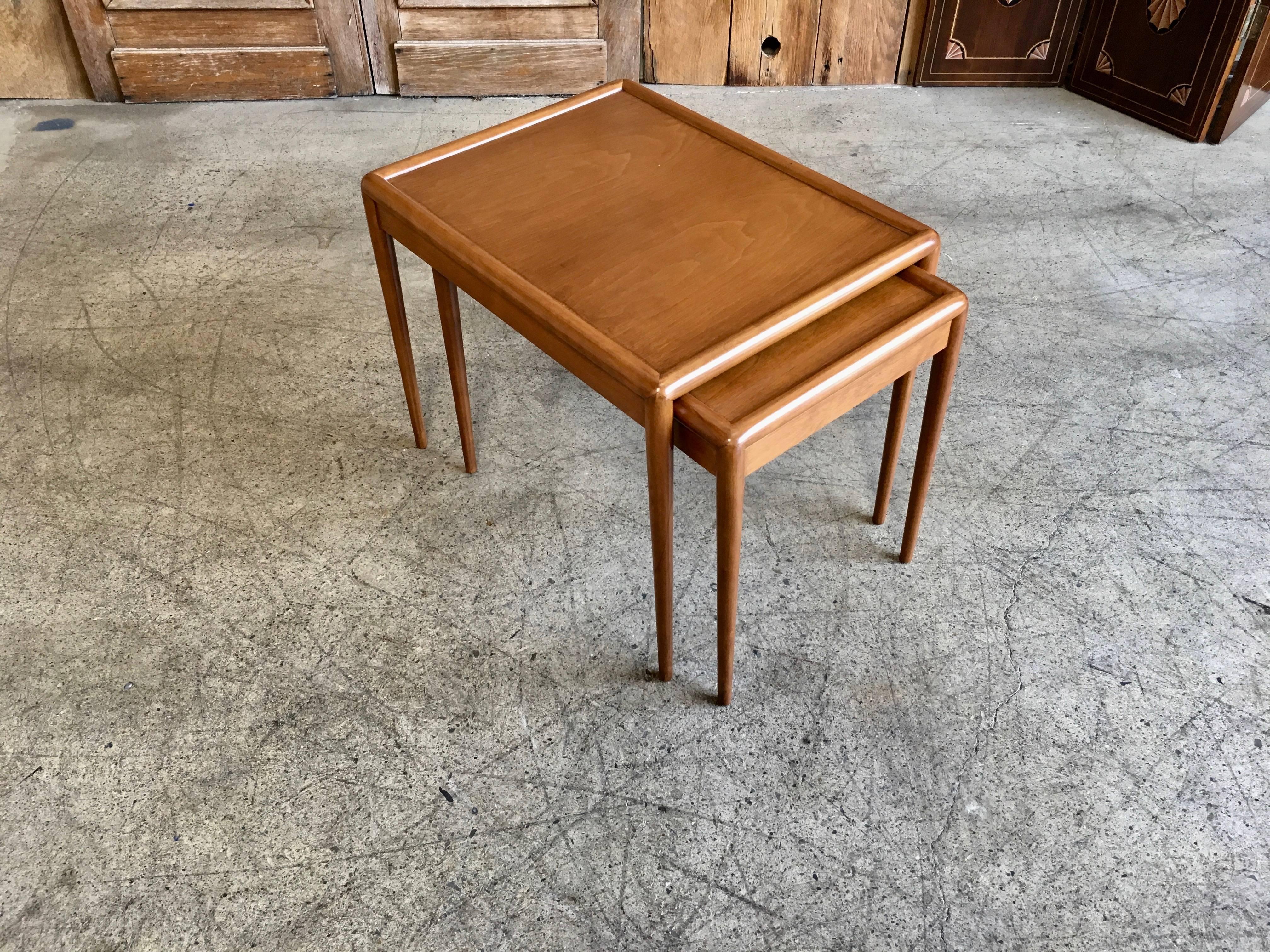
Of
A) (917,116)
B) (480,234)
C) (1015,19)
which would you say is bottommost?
(917,116)

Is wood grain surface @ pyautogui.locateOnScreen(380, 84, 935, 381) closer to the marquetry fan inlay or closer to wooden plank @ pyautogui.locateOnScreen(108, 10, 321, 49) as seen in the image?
wooden plank @ pyautogui.locateOnScreen(108, 10, 321, 49)

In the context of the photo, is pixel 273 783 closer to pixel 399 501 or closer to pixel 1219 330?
pixel 399 501

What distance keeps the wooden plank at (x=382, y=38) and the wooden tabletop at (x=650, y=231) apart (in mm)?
1584

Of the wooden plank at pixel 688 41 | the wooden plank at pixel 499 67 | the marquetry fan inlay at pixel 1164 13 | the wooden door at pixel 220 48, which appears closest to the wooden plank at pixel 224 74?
the wooden door at pixel 220 48

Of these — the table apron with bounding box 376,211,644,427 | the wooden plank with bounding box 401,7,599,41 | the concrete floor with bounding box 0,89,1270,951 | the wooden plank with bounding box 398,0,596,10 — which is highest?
the table apron with bounding box 376,211,644,427

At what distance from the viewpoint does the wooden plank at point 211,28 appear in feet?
10.0

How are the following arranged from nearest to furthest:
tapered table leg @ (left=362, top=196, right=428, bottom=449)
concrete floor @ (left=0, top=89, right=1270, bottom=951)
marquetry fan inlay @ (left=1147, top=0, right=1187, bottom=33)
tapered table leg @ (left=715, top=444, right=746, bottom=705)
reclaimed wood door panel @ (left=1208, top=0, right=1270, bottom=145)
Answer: tapered table leg @ (left=715, top=444, right=746, bottom=705), concrete floor @ (left=0, top=89, right=1270, bottom=951), tapered table leg @ (left=362, top=196, right=428, bottom=449), reclaimed wood door panel @ (left=1208, top=0, right=1270, bottom=145), marquetry fan inlay @ (left=1147, top=0, right=1187, bottom=33)

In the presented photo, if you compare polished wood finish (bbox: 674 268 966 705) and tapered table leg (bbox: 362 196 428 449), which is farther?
tapered table leg (bbox: 362 196 428 449)

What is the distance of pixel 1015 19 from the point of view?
3.17 metres

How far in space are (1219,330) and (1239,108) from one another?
1.05m

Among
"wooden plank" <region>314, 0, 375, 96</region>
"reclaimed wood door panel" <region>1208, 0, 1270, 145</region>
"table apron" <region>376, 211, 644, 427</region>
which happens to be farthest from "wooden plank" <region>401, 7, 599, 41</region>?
"reclaimed wood door panel" <region>1208, 0, 1270, 145</region>

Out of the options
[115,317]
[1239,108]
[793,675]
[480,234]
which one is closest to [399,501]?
[480,234]

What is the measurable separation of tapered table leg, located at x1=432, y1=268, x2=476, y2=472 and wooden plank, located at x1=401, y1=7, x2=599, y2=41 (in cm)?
157

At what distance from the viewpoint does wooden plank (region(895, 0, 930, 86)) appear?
10.5 ft
